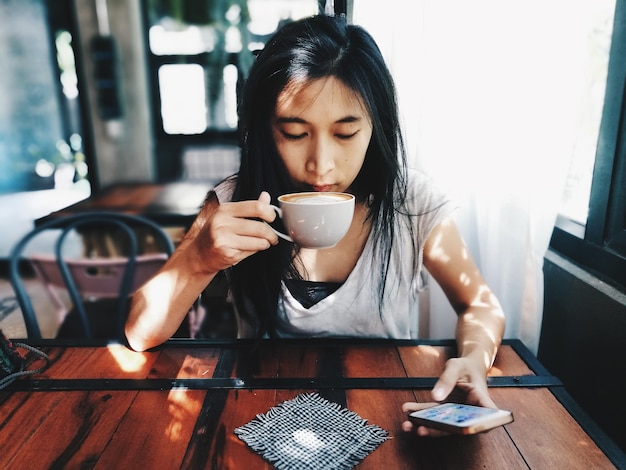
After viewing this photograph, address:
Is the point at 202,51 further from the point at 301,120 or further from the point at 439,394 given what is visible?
the point at 439,394

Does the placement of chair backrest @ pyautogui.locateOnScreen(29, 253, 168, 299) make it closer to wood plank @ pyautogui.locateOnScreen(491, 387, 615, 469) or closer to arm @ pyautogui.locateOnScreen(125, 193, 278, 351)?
arm @ pyautogui.locateOnScreen(125, 193, 278, 351)

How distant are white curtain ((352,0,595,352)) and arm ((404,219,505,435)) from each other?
295mm

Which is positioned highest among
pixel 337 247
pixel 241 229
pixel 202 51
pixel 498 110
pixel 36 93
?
pixel 202 51

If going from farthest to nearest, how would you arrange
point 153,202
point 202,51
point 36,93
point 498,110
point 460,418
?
point 202,51 < point 36,93 < point 153,202 < point 498,110 < point 460,418

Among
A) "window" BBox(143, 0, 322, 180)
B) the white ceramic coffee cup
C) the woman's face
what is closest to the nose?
the woman's face

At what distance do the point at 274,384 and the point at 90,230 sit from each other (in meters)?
2.85

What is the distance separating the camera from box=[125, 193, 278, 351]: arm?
0.98 metres

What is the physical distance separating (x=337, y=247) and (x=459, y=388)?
2.02 feet

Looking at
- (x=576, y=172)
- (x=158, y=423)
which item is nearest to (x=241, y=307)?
(x=158, y=423)

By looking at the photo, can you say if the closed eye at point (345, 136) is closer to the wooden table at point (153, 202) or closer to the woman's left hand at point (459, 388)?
the woman's left hand at point (459, 388)

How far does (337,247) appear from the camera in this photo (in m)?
1.42

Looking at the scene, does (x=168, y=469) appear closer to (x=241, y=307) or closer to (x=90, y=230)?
(x=241, y=307)

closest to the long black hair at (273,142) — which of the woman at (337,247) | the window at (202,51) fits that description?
the woman at (337,247)

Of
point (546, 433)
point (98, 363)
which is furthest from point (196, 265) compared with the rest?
point (546, 433)
